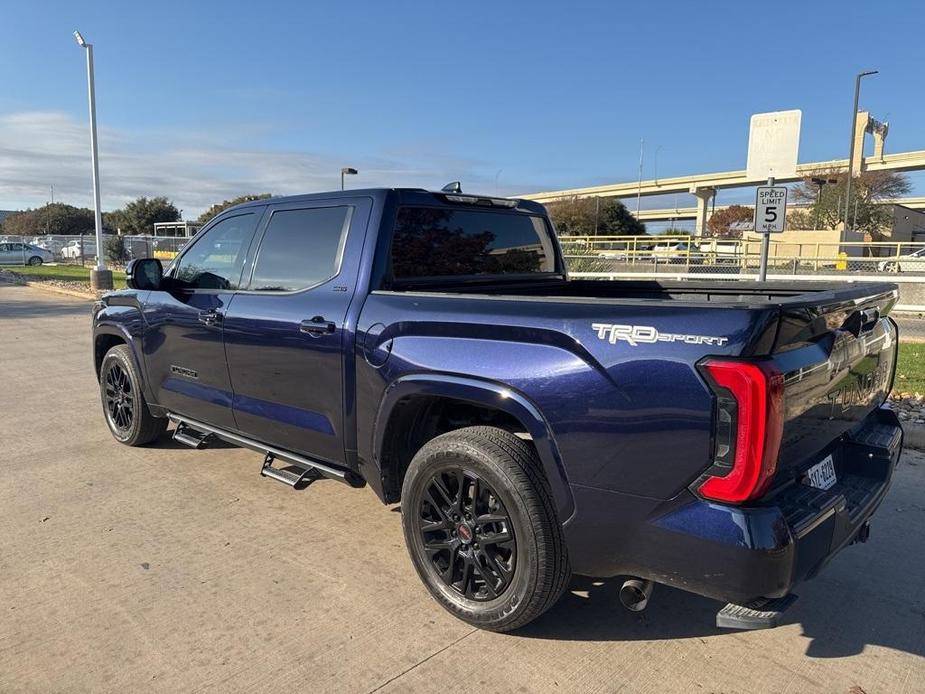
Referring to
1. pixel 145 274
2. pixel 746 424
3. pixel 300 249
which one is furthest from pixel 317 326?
pixel 746 424

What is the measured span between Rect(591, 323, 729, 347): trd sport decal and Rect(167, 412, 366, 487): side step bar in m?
1.70

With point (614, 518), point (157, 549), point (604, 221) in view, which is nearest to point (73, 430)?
point (157, 549)

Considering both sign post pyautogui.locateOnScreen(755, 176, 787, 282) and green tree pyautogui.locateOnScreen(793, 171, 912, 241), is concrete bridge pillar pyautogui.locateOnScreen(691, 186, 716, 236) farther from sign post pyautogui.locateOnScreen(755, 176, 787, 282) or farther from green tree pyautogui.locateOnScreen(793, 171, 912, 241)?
sign post pyautogui.locateOnScreen(755, 176, 787, 282)

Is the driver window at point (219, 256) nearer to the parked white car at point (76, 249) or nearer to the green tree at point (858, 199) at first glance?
the parked white car at point (76, 249)

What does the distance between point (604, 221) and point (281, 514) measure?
233 feet

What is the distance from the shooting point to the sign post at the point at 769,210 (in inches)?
327

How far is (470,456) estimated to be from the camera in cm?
286

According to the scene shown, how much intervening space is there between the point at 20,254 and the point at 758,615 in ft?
Answer: 140

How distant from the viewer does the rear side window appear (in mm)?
3654

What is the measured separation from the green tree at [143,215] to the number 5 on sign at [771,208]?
69.7 meters

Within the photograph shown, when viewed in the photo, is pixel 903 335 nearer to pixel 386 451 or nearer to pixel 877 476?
pixel 877 476

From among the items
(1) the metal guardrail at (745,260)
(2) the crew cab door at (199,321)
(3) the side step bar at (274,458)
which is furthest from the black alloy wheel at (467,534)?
(1) the metal guardrail at (745,260)

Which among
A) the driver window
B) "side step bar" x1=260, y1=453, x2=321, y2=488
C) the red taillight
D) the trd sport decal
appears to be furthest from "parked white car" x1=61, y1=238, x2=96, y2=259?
the red taillight

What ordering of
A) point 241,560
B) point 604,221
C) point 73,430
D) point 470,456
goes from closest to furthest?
point 470,456 < point 241,560 < point 73,430 < point 604,221
